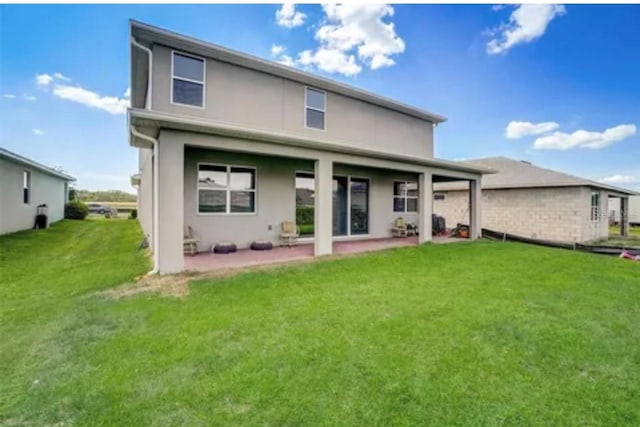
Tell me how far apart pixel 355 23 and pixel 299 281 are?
10834mm

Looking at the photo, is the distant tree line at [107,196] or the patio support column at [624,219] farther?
the distant tree line at [107,196]

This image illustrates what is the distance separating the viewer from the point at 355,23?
12.4 metres

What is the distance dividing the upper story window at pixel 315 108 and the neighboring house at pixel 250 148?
35 mm

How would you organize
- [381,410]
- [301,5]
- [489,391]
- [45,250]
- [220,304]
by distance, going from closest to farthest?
1. [381,410]
2. [489,391]
3. [220,304]
4. [45,250]
5. [301,5]

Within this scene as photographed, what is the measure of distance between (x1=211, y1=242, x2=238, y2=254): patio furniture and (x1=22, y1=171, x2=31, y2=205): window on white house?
11490 millimetres

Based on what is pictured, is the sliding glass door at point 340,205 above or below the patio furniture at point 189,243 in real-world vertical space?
above

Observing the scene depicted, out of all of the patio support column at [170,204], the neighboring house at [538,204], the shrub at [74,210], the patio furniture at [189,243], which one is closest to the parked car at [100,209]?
the shrub at [74,210]

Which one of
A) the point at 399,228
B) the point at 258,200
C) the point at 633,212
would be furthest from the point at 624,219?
the point at 258,200

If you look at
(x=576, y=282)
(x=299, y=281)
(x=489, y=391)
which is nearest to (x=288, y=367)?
(x=489, y=391)

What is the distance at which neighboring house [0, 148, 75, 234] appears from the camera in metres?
12.2

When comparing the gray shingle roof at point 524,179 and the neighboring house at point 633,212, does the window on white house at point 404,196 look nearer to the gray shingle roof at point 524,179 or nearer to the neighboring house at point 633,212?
the gray shingle roof at point 524,179

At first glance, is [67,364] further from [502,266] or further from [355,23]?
[355,23]

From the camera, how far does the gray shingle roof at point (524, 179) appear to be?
1438cm

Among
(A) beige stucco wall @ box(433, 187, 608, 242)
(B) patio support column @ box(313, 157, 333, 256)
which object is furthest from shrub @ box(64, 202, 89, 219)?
(A) beige stucco wall @ box(433, 187, 608, 242)
